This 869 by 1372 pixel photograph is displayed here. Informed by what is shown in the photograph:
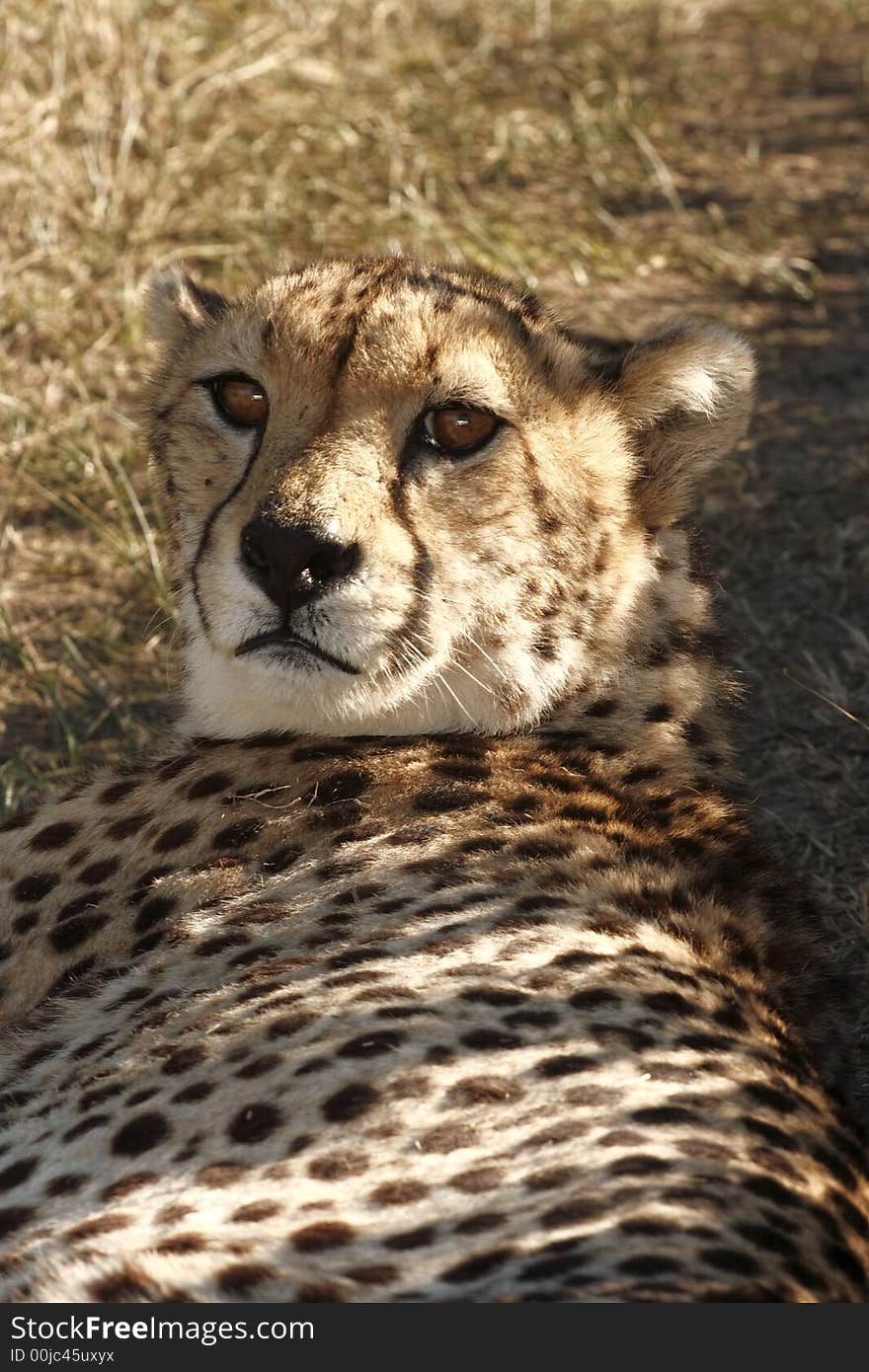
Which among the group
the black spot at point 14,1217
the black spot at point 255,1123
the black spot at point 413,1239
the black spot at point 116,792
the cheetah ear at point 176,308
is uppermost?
the cheetah ear at point 176,308

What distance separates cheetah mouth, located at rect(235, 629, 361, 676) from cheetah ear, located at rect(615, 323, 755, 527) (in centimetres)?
57

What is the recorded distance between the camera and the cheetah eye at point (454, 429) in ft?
9.00

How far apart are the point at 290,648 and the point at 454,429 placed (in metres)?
0.42

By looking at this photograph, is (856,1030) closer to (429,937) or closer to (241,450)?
(429,937)

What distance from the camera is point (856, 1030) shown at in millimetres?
3023

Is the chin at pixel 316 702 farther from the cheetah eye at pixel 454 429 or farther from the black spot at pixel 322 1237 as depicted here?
the black spot at pixel 322 1237

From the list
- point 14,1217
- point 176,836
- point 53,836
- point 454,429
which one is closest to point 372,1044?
point 14,1217

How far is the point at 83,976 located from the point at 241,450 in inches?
32.2

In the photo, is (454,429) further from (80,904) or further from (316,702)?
(80,904)

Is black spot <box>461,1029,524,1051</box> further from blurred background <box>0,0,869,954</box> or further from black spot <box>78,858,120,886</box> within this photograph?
blurred background <box>0,0,869,954</box>

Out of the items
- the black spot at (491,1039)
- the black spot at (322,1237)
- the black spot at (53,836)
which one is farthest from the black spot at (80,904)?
the black spot at (322,1237)

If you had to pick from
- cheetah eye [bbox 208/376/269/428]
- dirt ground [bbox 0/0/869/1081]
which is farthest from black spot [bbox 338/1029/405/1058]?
dirt ground [bbox 0/0/869/1081]

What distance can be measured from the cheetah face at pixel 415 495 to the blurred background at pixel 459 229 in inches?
32.7

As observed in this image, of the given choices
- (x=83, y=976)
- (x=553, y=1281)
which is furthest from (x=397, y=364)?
(x=553, y=1281)
